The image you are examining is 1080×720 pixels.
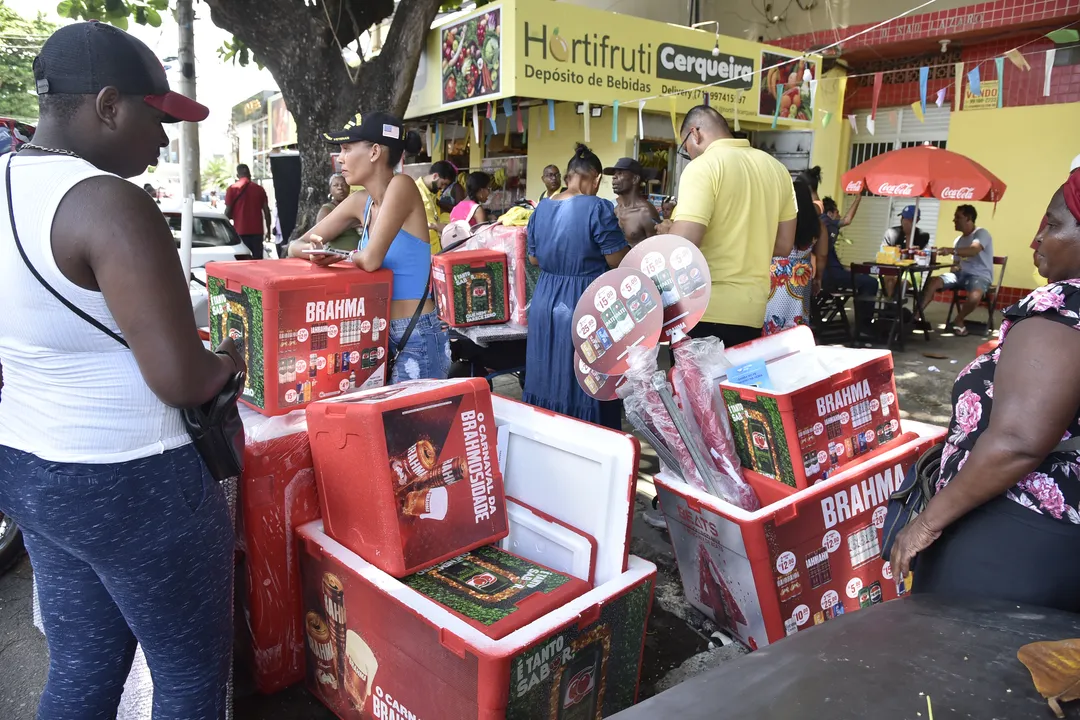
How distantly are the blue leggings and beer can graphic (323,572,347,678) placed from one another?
365 mm

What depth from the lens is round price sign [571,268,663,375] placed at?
237 centimetres

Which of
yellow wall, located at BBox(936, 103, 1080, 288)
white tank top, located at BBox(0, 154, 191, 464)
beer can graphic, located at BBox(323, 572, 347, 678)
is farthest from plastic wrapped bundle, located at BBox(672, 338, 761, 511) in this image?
yellow wall, located at BBox(936, 103, 1080, 288)

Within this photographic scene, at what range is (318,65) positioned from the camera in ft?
23.1

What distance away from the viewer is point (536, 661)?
1646 millimetres

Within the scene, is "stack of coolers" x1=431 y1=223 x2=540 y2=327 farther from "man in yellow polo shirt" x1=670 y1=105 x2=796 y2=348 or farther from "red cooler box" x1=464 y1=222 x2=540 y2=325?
"man in yellow polo shirt" x1=670 y1=105 x2=796 y2=348

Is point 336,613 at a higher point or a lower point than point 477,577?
lower

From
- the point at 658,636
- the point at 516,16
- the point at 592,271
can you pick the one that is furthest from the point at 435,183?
the point at 658,636

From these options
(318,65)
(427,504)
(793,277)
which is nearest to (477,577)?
Answer: (427,504)

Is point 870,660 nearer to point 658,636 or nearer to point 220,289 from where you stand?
point 658,636

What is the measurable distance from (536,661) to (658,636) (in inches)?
44.2

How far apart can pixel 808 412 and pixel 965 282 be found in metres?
7.56

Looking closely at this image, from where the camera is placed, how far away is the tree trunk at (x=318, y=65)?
6.87 metres

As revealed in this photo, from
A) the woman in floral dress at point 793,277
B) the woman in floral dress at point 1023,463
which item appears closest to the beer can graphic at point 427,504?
the woman in floral dress at point 1023,463

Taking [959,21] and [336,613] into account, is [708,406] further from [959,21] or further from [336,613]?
[959,21]
